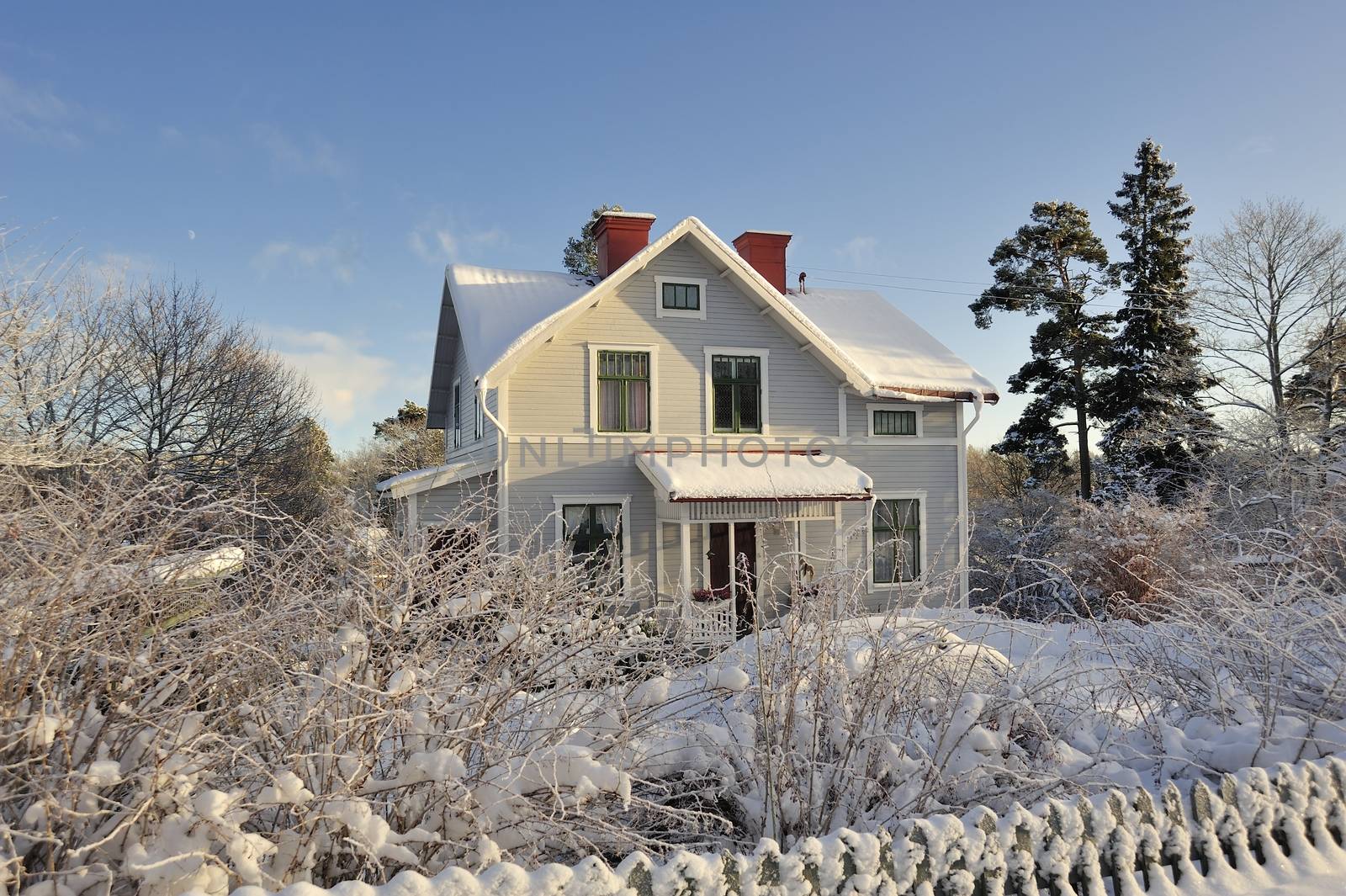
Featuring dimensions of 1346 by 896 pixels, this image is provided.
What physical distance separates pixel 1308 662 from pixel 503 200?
11881mm

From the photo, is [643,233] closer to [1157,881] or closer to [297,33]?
[297,33]

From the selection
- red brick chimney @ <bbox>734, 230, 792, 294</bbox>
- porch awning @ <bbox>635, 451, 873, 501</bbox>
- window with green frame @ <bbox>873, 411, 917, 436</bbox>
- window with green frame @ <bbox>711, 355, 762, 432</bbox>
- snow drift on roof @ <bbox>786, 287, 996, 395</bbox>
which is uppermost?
red brick chimney @ <bbox>734, 230, 792, 294</bbox>

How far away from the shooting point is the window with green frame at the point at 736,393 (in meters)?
→ 14.6

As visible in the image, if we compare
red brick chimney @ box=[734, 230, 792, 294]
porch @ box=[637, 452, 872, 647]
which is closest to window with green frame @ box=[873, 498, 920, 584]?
porch @ box=[637, 452, 872, 647]

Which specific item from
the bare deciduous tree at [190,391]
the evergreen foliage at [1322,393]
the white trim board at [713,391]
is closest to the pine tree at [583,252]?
the bare deciduous tree at [190,391]

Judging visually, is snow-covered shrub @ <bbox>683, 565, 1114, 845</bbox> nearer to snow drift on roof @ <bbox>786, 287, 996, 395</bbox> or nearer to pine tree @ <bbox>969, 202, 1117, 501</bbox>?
snow drift on roof @ <bbox>786, 287, 996, 395</bbox>

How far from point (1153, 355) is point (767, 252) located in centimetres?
1488

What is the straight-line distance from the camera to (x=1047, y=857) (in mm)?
3273

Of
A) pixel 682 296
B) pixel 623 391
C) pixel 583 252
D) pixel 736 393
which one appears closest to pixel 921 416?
pixel 736 393

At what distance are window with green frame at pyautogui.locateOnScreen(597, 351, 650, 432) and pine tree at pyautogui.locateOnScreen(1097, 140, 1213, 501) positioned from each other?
1512cm

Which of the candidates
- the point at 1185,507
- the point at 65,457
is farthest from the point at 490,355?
the point at 1185,507

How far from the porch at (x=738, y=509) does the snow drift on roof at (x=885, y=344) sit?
2.12 m

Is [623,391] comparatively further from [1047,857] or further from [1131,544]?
[1047,857]

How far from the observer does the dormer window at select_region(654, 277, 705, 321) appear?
1438 centimetres
